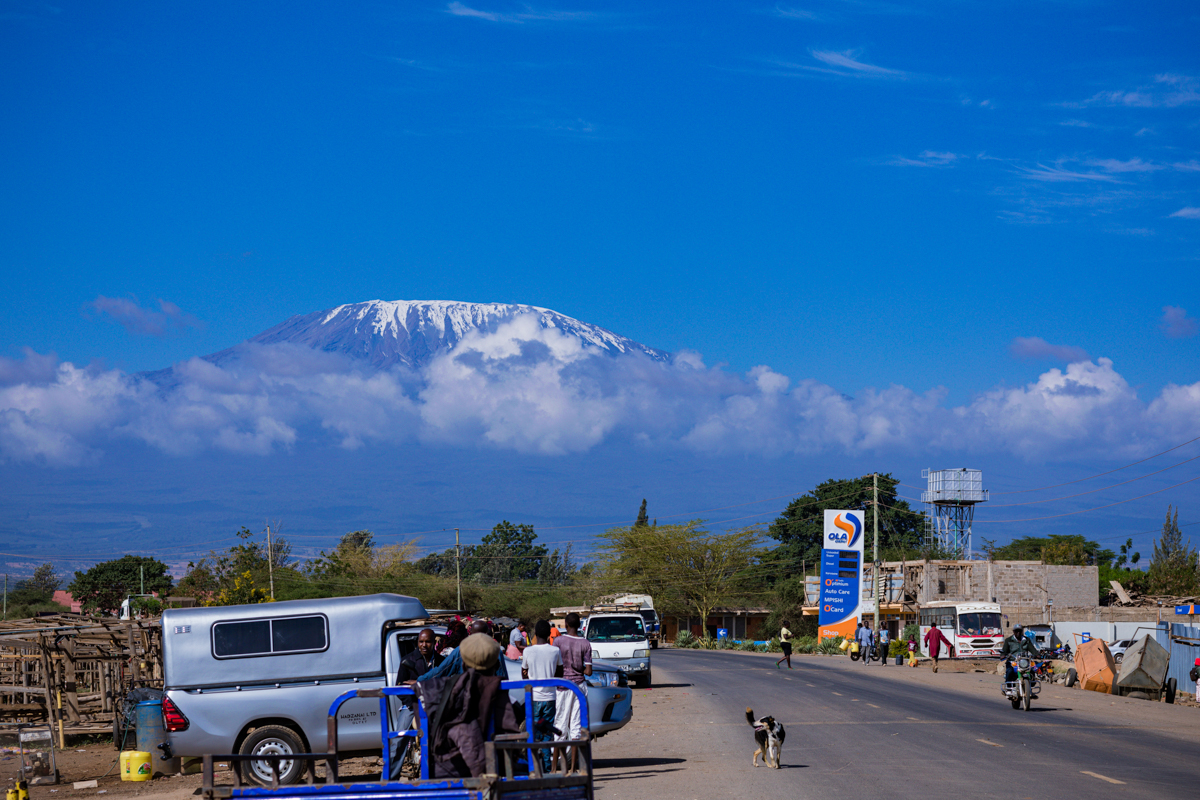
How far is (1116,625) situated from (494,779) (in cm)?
3323

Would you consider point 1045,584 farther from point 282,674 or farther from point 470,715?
point 470,715

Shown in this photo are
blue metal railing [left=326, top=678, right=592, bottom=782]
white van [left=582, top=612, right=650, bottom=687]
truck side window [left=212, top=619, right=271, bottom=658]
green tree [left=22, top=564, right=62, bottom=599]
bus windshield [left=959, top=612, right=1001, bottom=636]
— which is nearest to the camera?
blue metal railing [left=326, top=678, right=592, bottom=782]

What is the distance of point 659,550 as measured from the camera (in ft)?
283

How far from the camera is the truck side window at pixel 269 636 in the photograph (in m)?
13.4

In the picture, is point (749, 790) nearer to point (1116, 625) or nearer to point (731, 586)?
point (1116, 625)

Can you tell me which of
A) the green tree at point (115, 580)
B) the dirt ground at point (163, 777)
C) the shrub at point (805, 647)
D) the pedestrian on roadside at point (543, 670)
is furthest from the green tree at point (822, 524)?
the pedestrian on roadside at point (543, 670)

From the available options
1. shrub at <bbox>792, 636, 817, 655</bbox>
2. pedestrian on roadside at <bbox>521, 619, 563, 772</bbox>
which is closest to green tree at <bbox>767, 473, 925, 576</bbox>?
shrub at <bbox>792, 636, 817, 655</bbox>

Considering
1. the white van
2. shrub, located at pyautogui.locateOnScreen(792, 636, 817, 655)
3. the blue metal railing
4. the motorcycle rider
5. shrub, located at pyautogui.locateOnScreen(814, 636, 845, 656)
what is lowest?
shrub, located at pyautogui.locateOnScreen(792, 636, 817, 655)

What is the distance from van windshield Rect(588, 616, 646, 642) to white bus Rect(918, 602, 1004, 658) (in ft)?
55.5

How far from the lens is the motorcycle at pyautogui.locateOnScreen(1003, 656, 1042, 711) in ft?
66.6

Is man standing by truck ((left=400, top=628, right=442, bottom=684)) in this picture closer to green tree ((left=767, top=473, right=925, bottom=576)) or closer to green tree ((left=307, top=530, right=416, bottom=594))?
green tree ((left=307, top=530, right=416, bottom=594))

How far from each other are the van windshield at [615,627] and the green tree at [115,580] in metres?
62.8

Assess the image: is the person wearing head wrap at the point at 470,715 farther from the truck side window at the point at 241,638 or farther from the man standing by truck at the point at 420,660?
the truck side window at the point at 241,638

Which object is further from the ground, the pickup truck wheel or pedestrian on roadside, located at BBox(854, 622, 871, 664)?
the pickup truck wheel
